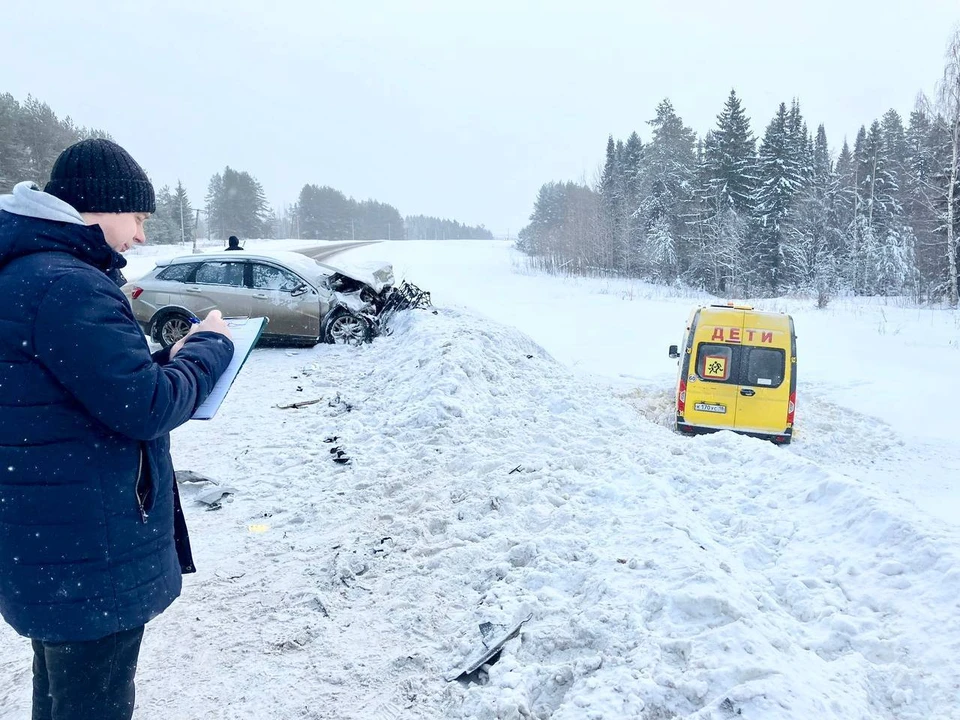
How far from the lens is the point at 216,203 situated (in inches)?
3376

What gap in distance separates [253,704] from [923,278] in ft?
144

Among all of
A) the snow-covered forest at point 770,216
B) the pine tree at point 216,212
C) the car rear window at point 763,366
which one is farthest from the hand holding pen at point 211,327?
the pine tree at point 216,212

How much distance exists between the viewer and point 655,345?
65.7 feet

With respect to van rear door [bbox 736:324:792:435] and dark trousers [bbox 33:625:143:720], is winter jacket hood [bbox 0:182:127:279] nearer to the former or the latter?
dark trousers [bbox 33:625:143:720]

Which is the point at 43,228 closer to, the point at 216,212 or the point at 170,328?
the point at 170,328

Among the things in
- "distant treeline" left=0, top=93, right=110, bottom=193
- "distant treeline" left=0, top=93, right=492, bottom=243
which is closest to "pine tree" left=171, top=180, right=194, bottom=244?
"distant treeline" left=0, top=93, right=492, bottom=243

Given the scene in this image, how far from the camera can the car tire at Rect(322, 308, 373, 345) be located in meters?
11.4

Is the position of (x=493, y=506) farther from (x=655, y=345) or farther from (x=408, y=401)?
(x=655, y=345)

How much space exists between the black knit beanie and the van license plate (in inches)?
364

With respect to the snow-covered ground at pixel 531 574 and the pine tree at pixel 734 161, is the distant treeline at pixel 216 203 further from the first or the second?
the pine tree at pixel 734 161

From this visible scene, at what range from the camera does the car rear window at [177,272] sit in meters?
11.3

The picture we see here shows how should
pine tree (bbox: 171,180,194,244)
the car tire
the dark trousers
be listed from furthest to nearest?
1. pine tree (bbox: 171,180,194,244)
2. the car tire
3. the dark trousers

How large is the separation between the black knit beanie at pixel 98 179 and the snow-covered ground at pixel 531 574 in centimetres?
231

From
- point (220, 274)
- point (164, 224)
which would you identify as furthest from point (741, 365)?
point (164, 224)
